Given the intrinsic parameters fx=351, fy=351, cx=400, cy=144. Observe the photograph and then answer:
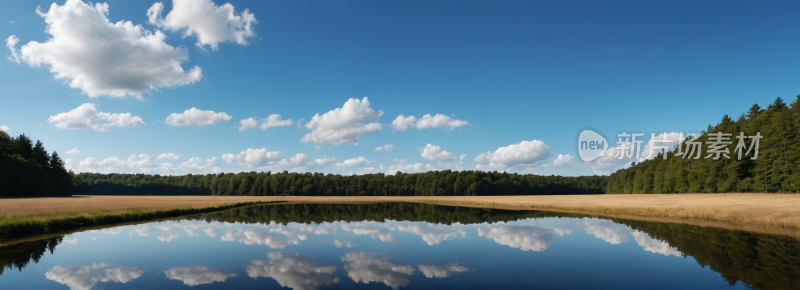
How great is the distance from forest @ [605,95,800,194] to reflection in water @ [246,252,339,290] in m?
76.7

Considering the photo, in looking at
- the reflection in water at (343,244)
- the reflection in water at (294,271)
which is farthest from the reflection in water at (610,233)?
the reflection in water at (294,271)

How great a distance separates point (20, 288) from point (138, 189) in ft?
713

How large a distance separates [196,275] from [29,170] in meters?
108

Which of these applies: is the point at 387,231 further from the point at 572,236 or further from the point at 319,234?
the point at 572,236

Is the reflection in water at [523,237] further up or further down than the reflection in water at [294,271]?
further down

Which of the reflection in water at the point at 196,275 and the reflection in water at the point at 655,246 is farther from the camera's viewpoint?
the reflection in water at the point at 655,246

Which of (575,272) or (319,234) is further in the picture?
(319,234)

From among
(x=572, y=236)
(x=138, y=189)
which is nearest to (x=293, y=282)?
(x=572, y=236)

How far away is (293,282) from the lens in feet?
41.4

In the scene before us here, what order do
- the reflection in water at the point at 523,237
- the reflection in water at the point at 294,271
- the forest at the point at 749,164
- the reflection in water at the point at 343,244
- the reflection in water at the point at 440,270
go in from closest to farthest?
the reflection in water at the point at 294,271
the reflection in water at the point at 440,270
the reflection in water at the point at 343,244
the reflection in water at the point at 523,237
the forest at the point at 749,164

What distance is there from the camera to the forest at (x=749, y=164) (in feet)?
190

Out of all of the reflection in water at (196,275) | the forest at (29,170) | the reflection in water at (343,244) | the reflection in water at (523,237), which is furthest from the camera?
the forest at (29,170)

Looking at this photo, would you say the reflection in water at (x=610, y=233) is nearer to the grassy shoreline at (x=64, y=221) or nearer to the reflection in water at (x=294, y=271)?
the reflection in water at (x=294, y=271)

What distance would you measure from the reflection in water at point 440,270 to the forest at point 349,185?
139675 millimetres
